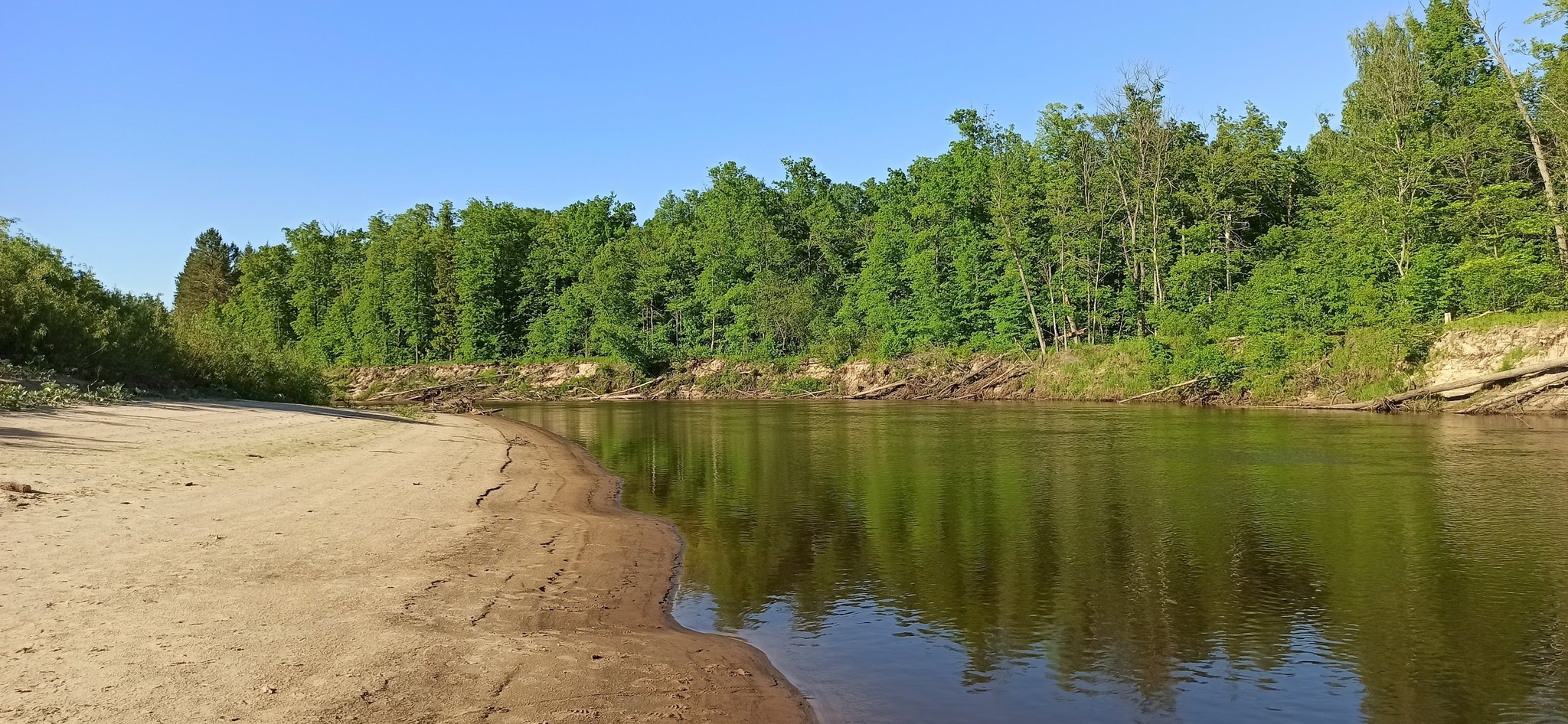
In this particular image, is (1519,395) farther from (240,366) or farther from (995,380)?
(240,366)

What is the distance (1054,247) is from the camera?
215 ft

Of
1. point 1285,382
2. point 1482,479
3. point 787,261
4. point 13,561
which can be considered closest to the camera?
point 13,561

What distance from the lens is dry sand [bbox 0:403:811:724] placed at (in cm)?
699

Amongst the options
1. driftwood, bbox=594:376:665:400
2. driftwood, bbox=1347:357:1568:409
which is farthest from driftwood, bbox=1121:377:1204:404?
driftwood, bbox=594:376:665:400

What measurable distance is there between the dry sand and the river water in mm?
1383

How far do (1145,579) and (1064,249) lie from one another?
56.2 metres

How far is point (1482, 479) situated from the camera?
21.0 metres

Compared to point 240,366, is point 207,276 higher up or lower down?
higher up

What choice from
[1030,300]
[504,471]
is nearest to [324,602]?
[504,471]

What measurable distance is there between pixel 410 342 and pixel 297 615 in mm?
101430

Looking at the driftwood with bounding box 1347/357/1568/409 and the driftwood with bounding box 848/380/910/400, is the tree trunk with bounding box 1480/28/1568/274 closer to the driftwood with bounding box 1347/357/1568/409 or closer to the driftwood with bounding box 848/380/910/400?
the driftwood with bounding box 1347/357/1568/409

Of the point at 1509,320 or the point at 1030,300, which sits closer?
the point at 1509,320

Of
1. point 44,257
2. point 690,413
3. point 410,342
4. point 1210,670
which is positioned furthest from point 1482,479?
point 410,342

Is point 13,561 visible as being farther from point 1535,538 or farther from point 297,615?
point 1535,538
